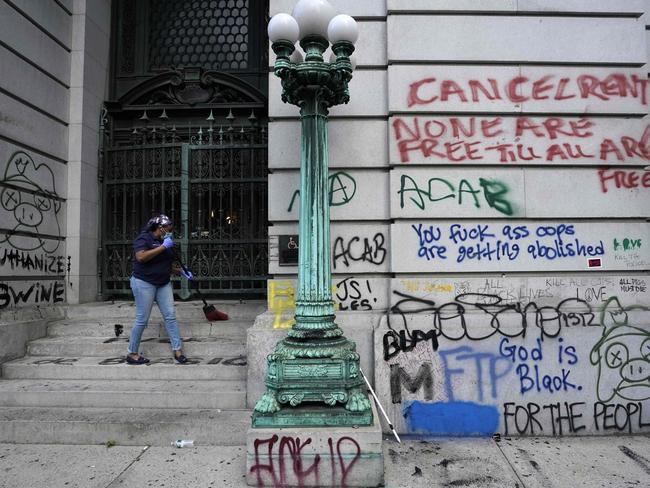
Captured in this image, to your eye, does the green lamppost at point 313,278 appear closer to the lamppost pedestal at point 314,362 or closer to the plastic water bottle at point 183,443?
the lamppost pedestal at point 314,362

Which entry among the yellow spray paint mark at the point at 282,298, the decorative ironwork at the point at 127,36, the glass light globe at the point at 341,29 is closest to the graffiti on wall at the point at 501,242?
the yellow spray paint mark at the point at 282,298

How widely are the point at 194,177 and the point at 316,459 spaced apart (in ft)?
16.1

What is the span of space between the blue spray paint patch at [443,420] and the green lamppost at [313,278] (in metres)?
1.12

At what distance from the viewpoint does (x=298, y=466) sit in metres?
3.40

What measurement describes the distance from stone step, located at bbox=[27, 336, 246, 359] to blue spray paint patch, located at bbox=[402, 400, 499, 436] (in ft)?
7.27

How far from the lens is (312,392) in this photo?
352cm

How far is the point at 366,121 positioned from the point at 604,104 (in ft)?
9.22

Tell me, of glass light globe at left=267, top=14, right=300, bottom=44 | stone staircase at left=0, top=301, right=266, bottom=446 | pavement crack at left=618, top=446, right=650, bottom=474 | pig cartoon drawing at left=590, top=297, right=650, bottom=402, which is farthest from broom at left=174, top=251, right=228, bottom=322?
pavement crack at left=618, top=446, right=650, bottom=474

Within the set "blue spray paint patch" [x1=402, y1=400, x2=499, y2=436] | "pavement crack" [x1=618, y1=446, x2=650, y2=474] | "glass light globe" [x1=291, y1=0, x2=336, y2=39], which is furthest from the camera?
"blue spray paint patch" [x1=402, y1=400, x2=499, y2=436]

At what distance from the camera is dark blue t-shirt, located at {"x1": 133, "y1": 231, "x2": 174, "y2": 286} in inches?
201

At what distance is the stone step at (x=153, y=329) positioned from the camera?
19.0 ft

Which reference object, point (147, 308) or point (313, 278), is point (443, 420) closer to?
point (313, 278)

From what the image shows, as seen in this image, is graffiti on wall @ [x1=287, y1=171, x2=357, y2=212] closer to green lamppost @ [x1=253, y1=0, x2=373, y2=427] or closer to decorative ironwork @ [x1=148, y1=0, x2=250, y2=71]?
green lamppost @ [x1=253, y1=0, x2=373, y2=427]

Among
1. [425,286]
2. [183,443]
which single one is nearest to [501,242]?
[425,286]
